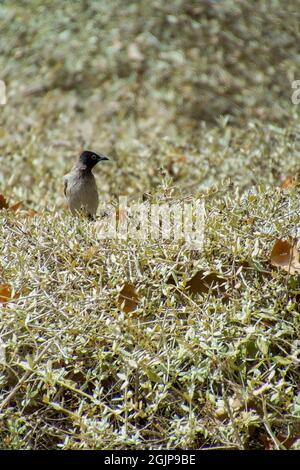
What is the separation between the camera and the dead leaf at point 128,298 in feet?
11.8

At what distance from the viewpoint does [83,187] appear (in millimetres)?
5922

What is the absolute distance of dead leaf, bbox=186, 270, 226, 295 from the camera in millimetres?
3652

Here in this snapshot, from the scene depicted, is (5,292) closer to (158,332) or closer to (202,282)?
(158,332)

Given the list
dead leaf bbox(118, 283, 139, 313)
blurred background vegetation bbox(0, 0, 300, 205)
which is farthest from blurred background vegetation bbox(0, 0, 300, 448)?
blurred background vegetation bbox(0, 0, 300, 205)

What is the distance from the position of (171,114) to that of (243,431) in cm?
606

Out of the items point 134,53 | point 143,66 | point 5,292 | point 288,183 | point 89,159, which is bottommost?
point 143,66

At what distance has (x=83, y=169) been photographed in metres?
6.21

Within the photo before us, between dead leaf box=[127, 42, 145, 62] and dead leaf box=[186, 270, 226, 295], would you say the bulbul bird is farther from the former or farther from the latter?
dead leaf box=[127, 42, 145, 62]

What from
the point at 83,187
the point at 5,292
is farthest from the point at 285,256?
the point at 83,187

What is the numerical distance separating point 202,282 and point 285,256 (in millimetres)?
408

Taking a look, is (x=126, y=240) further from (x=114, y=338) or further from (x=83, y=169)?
(x=83, y=169)

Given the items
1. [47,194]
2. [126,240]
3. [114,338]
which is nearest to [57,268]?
[126,240]

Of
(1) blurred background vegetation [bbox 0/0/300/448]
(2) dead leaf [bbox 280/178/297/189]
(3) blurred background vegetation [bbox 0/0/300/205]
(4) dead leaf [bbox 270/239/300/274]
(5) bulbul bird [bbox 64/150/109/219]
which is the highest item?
(4) dead leaf [bbox 270/239/300/274]

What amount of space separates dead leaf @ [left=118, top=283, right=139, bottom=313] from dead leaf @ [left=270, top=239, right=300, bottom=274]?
0.67 m
